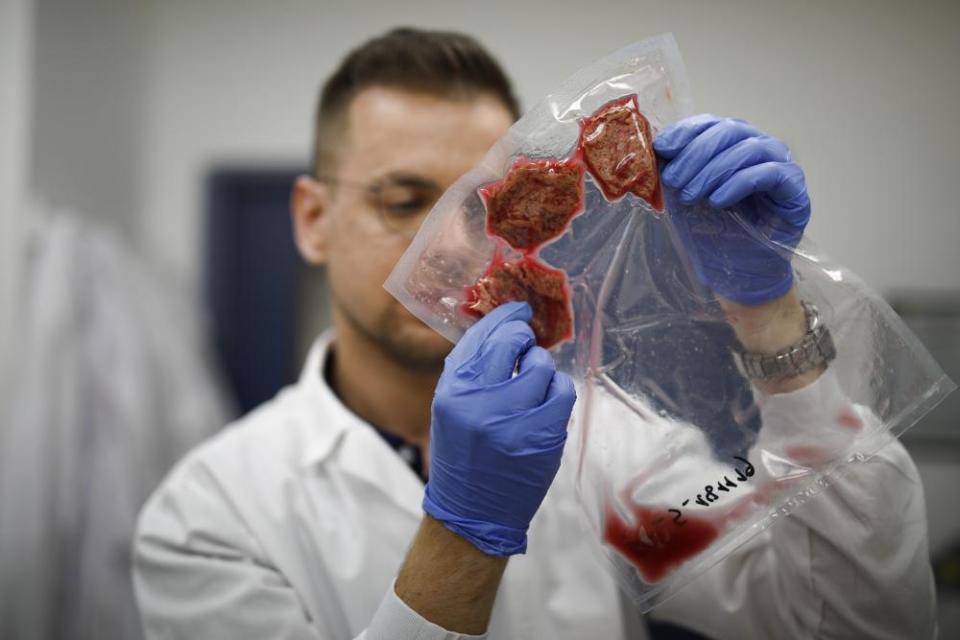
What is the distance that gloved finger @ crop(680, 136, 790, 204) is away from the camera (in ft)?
2.16

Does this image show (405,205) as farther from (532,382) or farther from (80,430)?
(80,430)

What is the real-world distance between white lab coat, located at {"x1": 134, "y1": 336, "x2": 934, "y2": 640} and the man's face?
0.51ft

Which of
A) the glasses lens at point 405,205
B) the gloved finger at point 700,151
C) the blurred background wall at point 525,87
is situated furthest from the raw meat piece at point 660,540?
the blurred background wall at point 525,87

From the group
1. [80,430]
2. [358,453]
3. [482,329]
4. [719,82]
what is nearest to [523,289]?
[482,329]

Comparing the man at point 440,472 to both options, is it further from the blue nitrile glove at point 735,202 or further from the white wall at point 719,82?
the white wall at point 719,82

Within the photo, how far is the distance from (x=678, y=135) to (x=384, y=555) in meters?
0.63

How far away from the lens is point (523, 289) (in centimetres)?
71

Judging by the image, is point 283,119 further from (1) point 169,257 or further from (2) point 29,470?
(2) point 29,470

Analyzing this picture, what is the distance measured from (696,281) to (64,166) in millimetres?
1868

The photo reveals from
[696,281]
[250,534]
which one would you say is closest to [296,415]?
[250,534]

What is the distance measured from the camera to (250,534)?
89cm

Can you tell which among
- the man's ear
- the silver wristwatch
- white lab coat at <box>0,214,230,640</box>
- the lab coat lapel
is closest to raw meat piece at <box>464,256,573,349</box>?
the silver wristwatch

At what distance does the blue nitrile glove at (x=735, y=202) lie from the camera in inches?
26.1

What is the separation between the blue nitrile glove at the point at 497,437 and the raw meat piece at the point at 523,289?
0.05 metres
